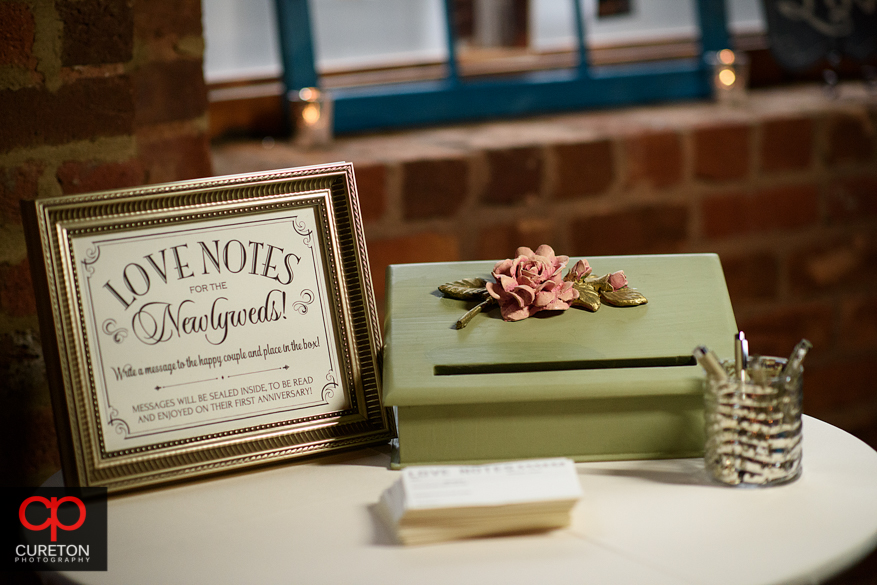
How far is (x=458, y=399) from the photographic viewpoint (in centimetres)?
80

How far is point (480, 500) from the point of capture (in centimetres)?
70

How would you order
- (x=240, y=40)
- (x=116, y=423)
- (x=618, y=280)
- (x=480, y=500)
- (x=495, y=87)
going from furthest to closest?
(x=495, y=87) < (x=240, y=40) < (x=618, y=280) < (x=116, y=423) < (x=480, y=500)

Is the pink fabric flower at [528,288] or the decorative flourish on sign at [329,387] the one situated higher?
the pink fabric flower at [528,288]

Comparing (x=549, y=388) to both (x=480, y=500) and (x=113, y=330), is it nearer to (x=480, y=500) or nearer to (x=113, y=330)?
(x=480, y=500)

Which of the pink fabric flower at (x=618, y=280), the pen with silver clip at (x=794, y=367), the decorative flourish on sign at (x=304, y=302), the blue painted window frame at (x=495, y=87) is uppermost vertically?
the blue painted window frame at (x=495, y=87)

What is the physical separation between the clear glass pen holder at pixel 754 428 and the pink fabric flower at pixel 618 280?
6.4 inches

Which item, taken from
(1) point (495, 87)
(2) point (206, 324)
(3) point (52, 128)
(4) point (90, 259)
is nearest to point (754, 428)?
(2) point (206, 324)

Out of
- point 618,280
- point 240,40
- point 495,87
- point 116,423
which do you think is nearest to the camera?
point 116,423

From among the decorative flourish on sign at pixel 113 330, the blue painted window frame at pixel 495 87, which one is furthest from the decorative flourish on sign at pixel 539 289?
the blue painted window frame at pixel 495 87

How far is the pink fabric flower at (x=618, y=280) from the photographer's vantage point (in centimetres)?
91

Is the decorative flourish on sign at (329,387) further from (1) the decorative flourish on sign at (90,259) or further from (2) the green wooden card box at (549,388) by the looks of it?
(1) the decorative flourish on sign at (90,259)

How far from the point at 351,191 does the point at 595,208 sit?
0.76 metres

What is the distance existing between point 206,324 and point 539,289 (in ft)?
1.08

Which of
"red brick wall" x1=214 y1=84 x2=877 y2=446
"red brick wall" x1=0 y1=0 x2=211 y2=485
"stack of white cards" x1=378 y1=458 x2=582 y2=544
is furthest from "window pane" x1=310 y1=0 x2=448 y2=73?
"stack of white cards" x1=378 y1=458 x2=582 y2=544
